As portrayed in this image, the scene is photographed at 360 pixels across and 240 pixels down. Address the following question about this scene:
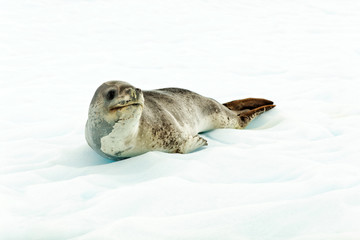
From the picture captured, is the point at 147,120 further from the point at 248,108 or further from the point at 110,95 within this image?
the point at 248,108

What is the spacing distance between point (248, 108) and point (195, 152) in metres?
1.63

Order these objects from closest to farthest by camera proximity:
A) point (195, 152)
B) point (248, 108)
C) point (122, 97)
→ point (122, 97) < point (195, 152) < point (248, 108)

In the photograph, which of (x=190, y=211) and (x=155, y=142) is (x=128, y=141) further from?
(x=190, y=211)

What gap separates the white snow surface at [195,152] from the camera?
7.70ft

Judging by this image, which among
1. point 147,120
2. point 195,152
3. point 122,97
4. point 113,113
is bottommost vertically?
point 195,152

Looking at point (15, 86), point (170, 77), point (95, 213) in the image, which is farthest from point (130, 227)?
point (170, 77)

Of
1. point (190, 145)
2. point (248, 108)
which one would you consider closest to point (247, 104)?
point (248, 108)

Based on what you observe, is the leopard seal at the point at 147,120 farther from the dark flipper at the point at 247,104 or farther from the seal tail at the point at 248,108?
the dark flipper at the point at 247,104

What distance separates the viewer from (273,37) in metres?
10.0

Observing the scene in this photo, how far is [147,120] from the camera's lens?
3.53 meters

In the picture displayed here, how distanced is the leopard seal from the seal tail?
73mm

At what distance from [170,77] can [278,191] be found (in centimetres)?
456

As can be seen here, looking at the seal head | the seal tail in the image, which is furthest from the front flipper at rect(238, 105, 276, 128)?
the seal head

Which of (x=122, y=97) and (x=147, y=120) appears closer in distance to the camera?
(x=122, y=97)
